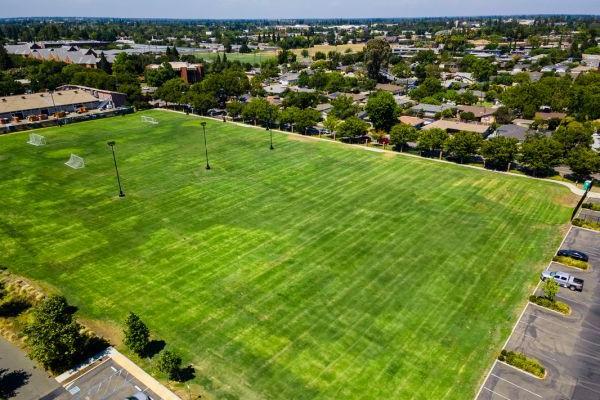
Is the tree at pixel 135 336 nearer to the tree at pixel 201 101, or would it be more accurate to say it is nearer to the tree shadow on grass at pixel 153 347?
the tree shadow on grass at pixel 153 347

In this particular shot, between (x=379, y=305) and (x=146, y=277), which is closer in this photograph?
(x=379, y=305)

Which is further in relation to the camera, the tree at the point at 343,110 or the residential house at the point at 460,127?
the tree at the point at 343,110

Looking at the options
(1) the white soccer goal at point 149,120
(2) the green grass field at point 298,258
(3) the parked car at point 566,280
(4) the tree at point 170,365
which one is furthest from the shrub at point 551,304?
(1) the white soccer goal at point 149,120

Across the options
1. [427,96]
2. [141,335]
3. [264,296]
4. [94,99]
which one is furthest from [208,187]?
[427,96]

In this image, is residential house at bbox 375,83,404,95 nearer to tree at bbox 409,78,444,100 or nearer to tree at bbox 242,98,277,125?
tree at bbox 409,78,444,100

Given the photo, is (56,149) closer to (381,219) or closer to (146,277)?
(146,277)

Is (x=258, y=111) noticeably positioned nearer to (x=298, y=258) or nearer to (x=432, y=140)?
(x=432, y=140)
